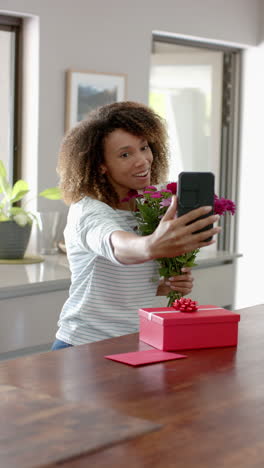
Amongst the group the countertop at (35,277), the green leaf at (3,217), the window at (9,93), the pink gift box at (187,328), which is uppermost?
the window at (9,93)

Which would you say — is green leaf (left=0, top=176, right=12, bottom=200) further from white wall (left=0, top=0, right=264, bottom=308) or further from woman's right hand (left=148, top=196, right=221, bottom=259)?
woman's right hand (left=148, top=196, right=221, bottom=259)

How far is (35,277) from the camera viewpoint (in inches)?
112

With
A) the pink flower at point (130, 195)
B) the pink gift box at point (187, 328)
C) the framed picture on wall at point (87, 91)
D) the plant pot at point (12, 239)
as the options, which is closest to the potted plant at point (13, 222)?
the plant pot at point (12, 239)

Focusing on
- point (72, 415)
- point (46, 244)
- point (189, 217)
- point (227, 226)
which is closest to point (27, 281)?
point (46, 244)

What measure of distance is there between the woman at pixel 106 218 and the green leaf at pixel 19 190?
4.07ft

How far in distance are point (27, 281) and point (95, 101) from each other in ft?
4.32

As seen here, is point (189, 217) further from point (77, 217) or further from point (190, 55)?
point (190, 55)

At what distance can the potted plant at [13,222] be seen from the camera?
10.6ft

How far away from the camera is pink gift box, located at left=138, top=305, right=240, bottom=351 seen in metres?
1.63

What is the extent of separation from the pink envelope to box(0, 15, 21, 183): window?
2170mm

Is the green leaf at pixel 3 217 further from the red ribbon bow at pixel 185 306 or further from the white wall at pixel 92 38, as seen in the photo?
the red ribbon bow at pixel 185 306

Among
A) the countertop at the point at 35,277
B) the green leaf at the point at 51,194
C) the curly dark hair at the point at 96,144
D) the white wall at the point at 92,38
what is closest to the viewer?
the curly dark hair at the point at 96,144

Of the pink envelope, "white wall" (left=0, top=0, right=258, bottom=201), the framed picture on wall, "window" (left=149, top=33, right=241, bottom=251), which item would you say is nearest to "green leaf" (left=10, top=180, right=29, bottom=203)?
"white wall" (left=0, top=0, right=258, bottom=201)

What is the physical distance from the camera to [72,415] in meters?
1.16
